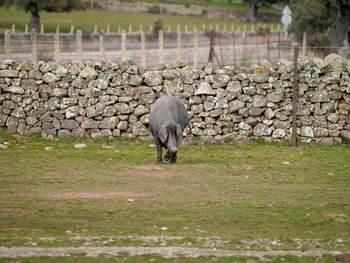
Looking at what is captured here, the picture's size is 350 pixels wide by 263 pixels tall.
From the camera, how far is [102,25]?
61781 millimetres

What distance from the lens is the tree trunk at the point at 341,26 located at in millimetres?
41125

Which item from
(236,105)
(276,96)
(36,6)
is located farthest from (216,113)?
(36,6)

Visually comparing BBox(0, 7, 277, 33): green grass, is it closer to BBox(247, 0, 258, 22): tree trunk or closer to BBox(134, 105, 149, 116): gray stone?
BBox(247, 0, 258, 22): tree trunk

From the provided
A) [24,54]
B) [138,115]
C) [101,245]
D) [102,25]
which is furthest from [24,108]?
[102,25]

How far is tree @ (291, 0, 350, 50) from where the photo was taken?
135ft

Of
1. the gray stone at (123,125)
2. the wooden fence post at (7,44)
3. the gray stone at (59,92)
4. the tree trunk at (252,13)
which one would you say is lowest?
the gray stone at (123,125)

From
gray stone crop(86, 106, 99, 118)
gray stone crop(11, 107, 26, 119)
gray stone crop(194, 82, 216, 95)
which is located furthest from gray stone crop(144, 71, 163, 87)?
gray stone crop(11, 107, 26, 119)

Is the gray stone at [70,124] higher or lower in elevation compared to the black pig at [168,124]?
lower

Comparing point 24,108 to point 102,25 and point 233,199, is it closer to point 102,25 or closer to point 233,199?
point 233,199

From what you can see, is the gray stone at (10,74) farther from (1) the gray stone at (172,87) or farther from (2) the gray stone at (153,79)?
(1) the gray stone at (172,87)

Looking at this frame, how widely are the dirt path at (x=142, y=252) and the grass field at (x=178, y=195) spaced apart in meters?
0.26

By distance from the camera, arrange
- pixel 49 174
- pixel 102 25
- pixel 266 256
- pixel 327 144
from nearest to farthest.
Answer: pixel 266 256
pixel 49 174
pixel 327 144
pixel 102 25

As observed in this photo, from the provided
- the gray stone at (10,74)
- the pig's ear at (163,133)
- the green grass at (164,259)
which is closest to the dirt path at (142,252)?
the green grass at (164,259)

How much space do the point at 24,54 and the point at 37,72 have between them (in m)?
6.14
